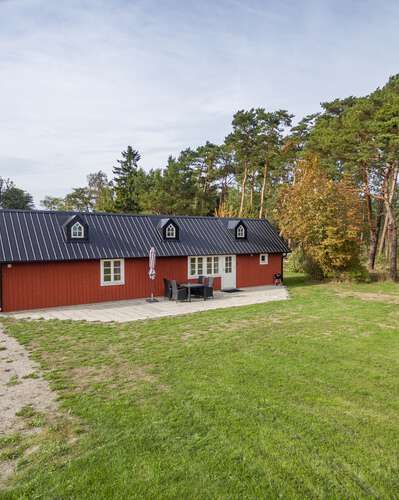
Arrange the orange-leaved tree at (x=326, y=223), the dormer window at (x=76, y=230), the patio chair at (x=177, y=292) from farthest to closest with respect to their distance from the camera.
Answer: the orange-leaved tree at (x=326, y=223)
the patio chair at (x=177, y=292)
the dormer window at (x=76, y=230)

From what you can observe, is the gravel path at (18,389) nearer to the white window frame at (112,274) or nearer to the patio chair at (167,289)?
the white window frame at (112,274)

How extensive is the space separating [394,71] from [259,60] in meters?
15.0

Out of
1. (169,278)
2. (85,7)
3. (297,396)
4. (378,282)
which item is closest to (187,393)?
(297,396)

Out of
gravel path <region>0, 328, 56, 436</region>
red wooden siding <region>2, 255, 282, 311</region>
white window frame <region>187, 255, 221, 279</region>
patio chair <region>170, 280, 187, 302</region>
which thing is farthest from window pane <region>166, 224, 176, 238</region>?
gravel path <region>0, 328, 56, 436</region>

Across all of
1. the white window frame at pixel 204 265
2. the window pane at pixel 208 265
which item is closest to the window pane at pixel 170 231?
the white window frame at pixel 204 265

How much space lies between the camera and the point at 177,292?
15.0 m

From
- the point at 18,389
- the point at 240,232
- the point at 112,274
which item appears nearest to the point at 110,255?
the point at 112,274

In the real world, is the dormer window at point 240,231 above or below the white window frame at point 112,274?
above

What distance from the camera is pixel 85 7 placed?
896cm

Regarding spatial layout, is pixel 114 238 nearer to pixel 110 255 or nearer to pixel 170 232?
pixel 110 255

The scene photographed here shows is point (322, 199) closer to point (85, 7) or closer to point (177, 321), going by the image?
point (177, 321)

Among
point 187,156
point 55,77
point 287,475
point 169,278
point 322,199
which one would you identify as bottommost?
point 287,475

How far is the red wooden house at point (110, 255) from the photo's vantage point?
13281 mm

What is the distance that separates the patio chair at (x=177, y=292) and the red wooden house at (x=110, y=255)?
1.23 metres
